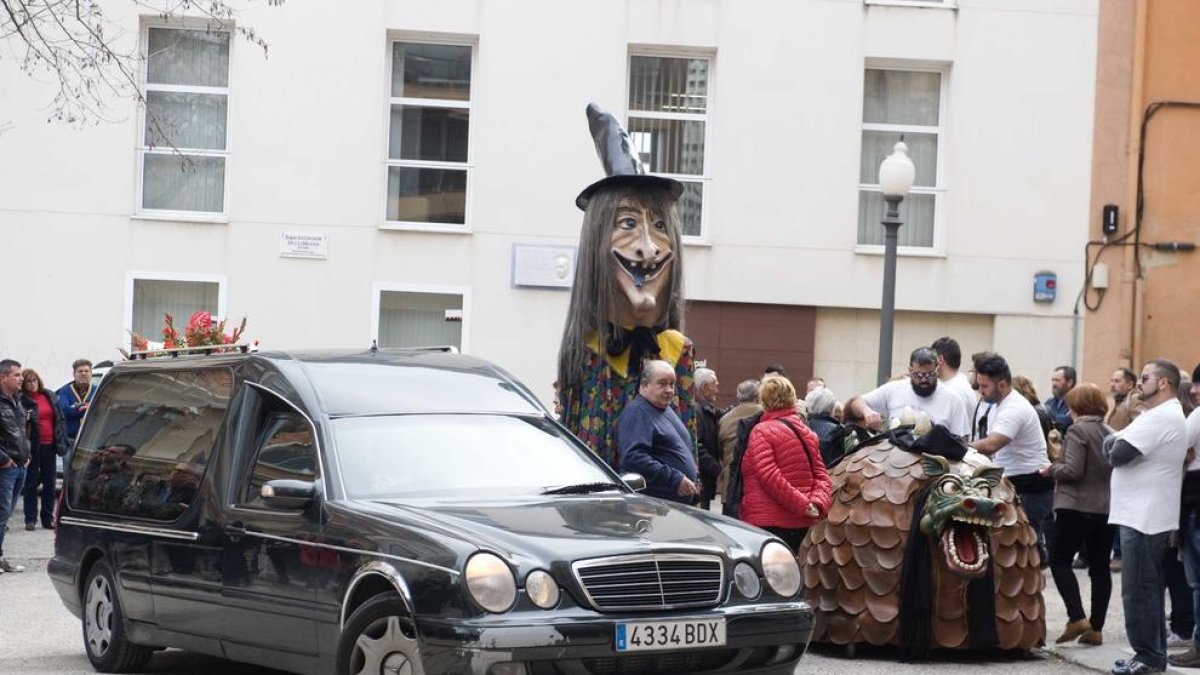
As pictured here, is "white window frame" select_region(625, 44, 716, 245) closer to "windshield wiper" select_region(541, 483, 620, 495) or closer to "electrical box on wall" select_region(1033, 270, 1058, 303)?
"electrical box on wall" select_region(1033, 270, 1058, 303)

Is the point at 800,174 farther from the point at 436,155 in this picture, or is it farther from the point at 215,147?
the point at 215,147

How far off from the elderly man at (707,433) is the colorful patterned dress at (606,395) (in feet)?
8.69

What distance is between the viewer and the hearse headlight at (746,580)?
783 centimetres

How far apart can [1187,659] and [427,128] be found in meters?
13.5

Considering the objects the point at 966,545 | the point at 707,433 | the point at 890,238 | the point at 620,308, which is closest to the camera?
the point at 966,545

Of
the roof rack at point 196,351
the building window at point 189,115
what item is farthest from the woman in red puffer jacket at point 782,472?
the building window at point 189,115

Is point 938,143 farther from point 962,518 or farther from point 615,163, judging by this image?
point 962,518

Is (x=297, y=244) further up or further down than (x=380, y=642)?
further up

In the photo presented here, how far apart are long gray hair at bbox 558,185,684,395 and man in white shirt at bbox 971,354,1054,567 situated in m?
2.28

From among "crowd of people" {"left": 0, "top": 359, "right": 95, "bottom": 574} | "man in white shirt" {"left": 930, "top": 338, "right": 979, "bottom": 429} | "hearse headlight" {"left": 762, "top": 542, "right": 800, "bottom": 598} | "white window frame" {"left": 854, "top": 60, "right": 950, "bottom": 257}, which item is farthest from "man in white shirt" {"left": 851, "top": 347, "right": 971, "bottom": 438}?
"white window frame" {"left": 854, "top": 60, "right": 950, "bottom": 257}

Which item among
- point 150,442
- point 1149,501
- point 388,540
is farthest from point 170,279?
point 388,540

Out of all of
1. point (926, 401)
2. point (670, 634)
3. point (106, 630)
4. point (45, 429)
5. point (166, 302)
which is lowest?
point (106, 630)

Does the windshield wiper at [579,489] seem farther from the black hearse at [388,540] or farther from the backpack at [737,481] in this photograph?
the backpack at [737,481]

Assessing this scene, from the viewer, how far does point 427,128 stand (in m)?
22.2
